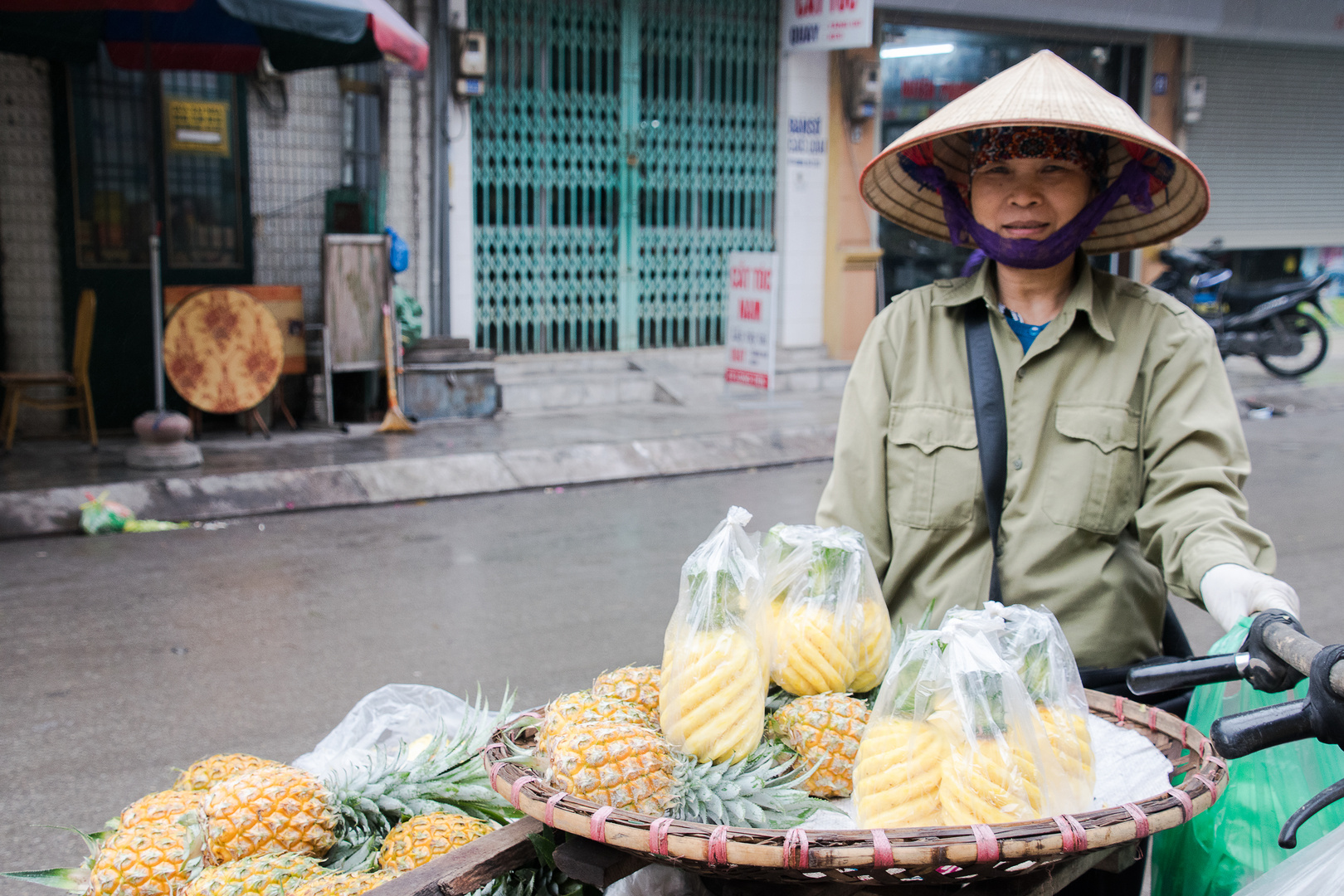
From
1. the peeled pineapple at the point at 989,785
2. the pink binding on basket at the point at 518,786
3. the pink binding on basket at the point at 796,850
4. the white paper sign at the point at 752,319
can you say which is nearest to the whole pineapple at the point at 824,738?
the peeled pineapple at the point at 989,785

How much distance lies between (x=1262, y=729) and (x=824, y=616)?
1.98 ft

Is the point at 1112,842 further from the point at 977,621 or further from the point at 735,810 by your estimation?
the point at 735,810

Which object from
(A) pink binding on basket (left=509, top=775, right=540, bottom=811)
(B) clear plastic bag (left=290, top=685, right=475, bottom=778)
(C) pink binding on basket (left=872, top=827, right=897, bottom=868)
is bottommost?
(B) clear plastic bag (left=290, top=685, right=475, bottom=778)

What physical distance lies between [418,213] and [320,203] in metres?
0.84

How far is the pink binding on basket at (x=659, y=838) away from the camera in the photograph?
51.5 inches

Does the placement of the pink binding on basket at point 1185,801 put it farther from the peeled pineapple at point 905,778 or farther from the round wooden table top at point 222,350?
the round wooden table top at point 222,350

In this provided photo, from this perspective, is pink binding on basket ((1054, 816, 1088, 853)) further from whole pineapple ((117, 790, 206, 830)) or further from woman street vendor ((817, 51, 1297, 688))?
whole pineapple ((117, 790, 206, 830))

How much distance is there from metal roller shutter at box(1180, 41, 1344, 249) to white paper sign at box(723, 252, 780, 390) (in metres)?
8.02

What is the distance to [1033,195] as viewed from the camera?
224 cm

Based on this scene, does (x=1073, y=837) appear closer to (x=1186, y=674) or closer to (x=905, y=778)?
(x=905, y=778)

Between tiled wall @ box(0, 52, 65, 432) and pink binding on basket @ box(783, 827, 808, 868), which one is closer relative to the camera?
pink binding on basket @ box(783, 827, 808, 868)

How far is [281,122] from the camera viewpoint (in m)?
9.34

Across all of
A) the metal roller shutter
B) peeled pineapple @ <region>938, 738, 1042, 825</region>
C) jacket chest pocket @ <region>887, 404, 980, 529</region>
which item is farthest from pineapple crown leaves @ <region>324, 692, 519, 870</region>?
the metal roller shutter

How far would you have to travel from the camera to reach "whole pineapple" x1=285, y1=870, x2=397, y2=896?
5.29ft
